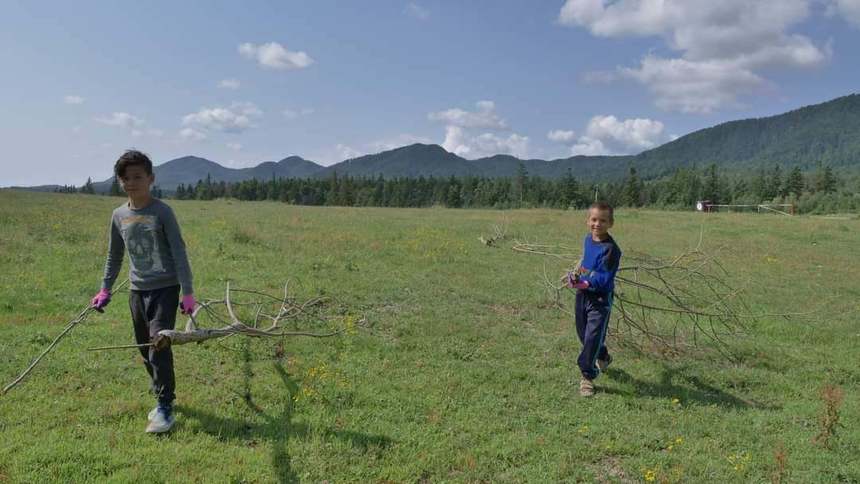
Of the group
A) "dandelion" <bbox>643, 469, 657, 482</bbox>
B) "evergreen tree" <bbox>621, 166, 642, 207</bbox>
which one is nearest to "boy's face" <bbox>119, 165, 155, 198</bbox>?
"dandelion" <bbox>643, 469, 657, 482</bbox>

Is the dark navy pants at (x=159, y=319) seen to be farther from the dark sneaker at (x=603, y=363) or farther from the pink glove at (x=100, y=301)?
the dark sneaker at (x=603, y=363)

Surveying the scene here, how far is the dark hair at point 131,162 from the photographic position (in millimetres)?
4578

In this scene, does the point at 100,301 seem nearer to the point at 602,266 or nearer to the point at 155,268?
the point at 155,268

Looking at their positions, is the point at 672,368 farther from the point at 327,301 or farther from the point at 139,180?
the point at 139,180

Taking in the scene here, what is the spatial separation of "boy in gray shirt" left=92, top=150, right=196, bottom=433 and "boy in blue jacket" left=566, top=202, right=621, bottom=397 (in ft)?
14.8

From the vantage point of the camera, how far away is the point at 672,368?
301 inches

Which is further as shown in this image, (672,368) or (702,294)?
(702,294)

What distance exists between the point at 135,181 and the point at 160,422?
2.36 meters

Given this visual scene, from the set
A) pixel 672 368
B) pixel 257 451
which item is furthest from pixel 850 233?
pixel 257 451

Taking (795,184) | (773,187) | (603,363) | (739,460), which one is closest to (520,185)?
(773,187)

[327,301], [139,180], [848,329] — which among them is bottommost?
[848,329]

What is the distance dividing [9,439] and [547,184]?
410 ft

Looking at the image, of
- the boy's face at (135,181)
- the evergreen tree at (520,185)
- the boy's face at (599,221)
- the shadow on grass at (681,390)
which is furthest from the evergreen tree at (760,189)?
the boy's face at (135,181)

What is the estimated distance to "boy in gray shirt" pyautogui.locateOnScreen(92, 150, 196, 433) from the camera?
4.80 m
